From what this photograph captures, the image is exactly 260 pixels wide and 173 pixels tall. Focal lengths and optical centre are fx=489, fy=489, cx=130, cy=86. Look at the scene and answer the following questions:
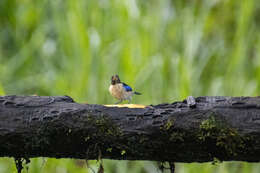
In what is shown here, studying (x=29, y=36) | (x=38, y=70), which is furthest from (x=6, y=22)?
(x=38, y=70)

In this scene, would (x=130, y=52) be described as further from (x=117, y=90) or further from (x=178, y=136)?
(x=178, y=136)

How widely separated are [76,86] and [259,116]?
2.43 metres

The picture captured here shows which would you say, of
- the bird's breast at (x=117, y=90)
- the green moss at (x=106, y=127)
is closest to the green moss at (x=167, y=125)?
the green moss at (x=106, y=127)

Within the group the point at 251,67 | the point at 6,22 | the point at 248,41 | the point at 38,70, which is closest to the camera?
the point at 248,41

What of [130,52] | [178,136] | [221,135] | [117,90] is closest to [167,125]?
[178,136]

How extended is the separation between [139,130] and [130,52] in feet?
8.41

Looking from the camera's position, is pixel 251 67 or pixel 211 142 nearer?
pixel 211 142

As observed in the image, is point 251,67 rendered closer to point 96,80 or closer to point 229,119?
point 96,80

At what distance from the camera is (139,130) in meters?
1.53

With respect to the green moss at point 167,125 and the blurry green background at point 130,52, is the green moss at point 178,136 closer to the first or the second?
the green moss at point 167,125

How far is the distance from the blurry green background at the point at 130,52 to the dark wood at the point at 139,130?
168 cm

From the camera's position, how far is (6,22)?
5465mm

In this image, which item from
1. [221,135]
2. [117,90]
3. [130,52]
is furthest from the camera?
[130,52]

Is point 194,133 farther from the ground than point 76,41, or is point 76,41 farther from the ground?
point 76,41
